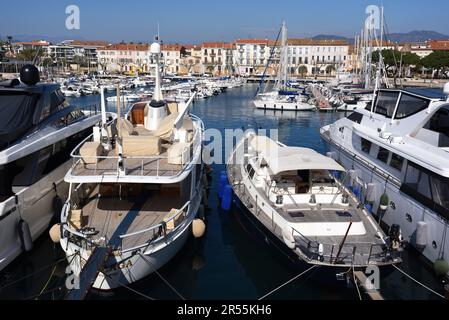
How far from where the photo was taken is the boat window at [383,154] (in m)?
16.7

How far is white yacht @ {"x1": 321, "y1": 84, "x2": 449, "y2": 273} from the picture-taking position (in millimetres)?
12641

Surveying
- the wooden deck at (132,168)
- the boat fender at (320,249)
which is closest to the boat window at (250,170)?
the wooden deck at (132,168)

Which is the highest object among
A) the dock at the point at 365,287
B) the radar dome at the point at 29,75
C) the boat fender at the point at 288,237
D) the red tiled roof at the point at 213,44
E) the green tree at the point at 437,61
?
the red tiled roof at the point at 213,44

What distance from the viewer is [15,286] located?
11883 mm

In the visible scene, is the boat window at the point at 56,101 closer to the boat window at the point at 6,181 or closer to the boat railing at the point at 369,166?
the boat window at the point at 6,181

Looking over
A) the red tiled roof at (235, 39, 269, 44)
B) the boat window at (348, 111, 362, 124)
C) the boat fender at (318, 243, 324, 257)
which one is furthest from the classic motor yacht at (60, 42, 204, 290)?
the red tiled roof at (235, 39, 269, 44)

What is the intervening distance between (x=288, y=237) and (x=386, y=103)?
1014cm

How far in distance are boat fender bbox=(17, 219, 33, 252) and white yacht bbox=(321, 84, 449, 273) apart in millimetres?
12492

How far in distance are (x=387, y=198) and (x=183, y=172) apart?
324 inches

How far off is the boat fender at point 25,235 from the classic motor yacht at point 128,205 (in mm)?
1392

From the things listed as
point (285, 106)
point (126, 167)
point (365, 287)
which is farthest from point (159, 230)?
point (285, 106)

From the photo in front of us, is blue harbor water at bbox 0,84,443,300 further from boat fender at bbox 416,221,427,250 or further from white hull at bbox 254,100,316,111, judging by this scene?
white hull at bbox 254,100,316,111

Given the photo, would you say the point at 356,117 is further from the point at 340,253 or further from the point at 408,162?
the point at 340,253

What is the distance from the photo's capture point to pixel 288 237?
39.5ft
